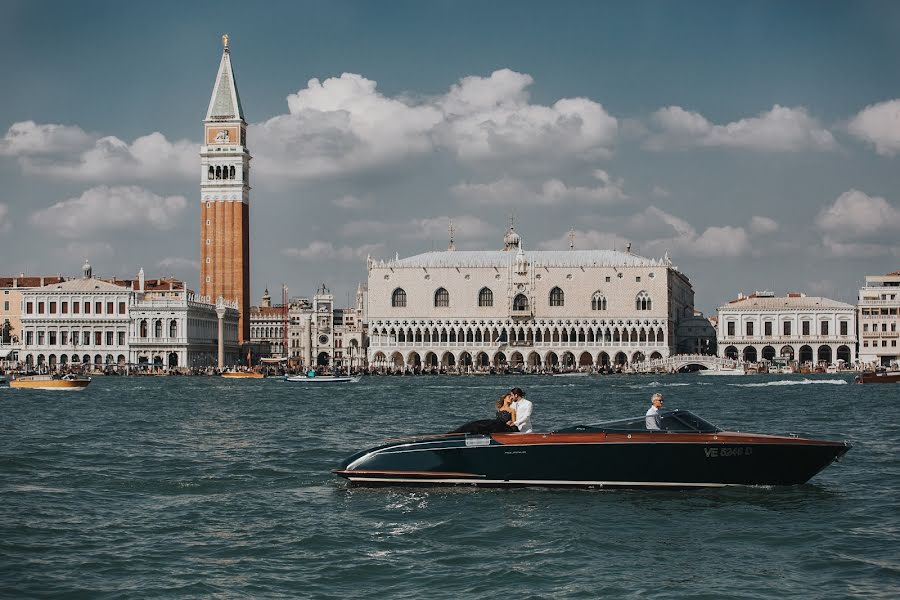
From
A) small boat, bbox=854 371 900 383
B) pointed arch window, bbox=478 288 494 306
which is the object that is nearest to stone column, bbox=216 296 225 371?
pointed arch window, bbox=478 288 494 306

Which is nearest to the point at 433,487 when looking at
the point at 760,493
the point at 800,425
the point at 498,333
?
the point at 760,493

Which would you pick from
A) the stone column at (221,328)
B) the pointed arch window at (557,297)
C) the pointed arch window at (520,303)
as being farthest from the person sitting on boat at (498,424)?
the pointed arch window at (557,297)

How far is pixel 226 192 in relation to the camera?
113 m

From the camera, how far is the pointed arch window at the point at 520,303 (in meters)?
110

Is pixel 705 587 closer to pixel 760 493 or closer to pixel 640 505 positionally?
pixel 640 505

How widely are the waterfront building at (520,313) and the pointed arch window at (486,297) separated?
9cm

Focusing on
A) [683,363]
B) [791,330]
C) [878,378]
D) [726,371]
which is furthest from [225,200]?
[878,378]

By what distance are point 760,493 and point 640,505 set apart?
81.8 inches

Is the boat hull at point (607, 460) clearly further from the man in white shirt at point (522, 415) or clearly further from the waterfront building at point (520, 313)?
the waterfront building at point (520, 313)

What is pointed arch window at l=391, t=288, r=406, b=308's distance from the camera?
111 meters

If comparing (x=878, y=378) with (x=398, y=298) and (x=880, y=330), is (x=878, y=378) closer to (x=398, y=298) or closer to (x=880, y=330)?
(x=880, y=330)

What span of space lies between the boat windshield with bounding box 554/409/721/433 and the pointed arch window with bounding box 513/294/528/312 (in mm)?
91584

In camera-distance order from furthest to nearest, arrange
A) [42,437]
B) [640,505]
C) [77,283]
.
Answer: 1. [77,283]
2. [42,437]
3. [640,505]

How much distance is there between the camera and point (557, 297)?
109562mm
